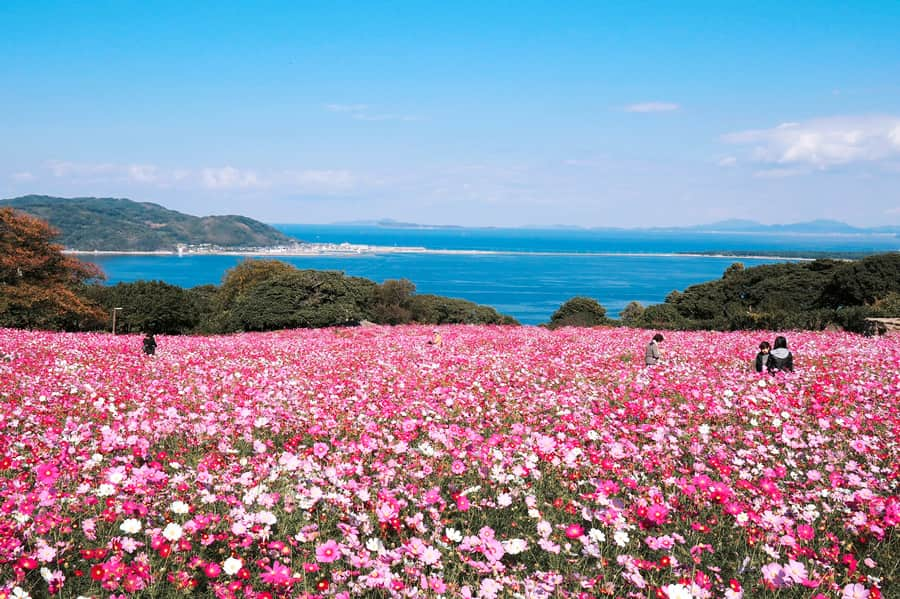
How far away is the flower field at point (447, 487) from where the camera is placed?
12.6 ft

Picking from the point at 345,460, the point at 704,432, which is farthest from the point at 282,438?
the point at 704,432

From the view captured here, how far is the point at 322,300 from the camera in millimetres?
42062

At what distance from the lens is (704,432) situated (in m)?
6.74

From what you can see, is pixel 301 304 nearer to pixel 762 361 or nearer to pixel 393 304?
pixel 393 304

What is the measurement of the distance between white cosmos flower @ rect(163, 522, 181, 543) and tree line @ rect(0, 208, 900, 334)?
2529 centimetres

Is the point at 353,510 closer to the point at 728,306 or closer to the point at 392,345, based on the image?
the point at 392,345

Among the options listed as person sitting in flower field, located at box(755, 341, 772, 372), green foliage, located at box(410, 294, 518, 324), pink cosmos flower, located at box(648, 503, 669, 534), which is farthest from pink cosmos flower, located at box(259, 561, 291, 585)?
green foliage, located at box(410, 294, 518, 324)

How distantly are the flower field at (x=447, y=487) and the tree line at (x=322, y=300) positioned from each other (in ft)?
64.7

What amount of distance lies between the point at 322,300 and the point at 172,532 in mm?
38695

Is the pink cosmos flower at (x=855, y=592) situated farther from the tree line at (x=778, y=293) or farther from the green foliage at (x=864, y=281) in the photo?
the green foliage at (x=864, y=281)

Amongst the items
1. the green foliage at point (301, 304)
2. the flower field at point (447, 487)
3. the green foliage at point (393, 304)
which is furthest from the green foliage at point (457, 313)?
the flower field at point (447, 487)

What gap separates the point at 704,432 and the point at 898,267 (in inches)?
1923

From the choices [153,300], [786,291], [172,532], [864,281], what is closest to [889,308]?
[864,281]

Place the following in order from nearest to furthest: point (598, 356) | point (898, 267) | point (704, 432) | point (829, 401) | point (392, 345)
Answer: point (704, 432) → point (829, 401) → point (598, 356) → point (392, 345) → point (898, 267)
